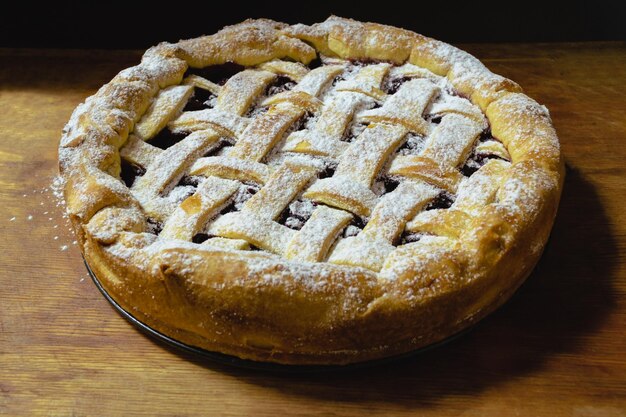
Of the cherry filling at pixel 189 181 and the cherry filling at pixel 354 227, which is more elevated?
the cherry filling at pixel 354 227

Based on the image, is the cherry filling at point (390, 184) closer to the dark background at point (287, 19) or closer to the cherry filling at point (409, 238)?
the cherry filling at point (409, 238)

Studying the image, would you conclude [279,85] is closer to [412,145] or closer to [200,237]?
[412,145]

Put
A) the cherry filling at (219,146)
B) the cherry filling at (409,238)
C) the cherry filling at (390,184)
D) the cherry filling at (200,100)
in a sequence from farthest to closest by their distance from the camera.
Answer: the cherry filling at (200,100) → the cherry filling at (219,146) → the cherry filling at (390,184) → the cherry filling at (409,238)

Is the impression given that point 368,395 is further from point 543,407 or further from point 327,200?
point 327,200

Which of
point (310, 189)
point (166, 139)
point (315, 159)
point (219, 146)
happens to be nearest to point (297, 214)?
point (310, 189)

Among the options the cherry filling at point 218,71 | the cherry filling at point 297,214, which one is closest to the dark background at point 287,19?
the cherry filling at point 218,71

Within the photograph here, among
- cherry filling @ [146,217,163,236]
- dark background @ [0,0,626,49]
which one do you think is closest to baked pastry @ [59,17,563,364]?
cherry filling @ [146,217,163,236]

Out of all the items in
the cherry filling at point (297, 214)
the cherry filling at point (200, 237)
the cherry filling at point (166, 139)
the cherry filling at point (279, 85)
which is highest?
the cherry filling at point (279, 85)

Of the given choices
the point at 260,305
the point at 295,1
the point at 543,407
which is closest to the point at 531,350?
the point at 543,407
